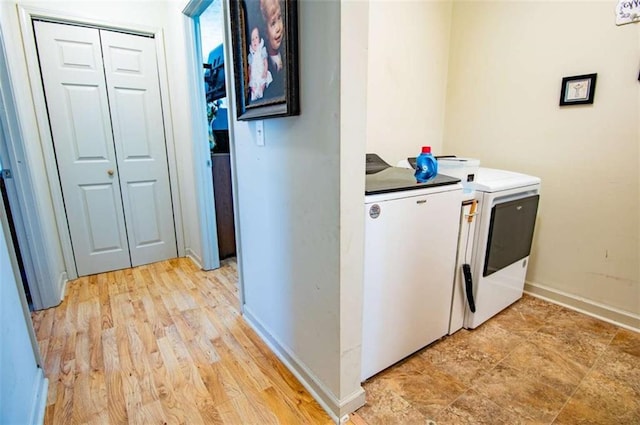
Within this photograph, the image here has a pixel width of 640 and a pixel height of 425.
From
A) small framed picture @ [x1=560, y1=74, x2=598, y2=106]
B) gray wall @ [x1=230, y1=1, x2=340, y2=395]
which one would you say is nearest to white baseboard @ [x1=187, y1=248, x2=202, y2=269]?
gray wall @ [x1=230, y1=1, x2=340, y2=395]

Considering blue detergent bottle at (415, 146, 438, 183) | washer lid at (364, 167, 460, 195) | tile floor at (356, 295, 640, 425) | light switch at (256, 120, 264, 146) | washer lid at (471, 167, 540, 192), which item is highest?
light switch at (256, 120, 264, 146)

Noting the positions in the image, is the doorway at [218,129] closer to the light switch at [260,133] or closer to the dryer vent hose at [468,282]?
the light switch at [260,133]

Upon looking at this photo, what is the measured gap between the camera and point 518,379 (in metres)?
1.48

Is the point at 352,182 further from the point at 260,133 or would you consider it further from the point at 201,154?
the point at 201,154

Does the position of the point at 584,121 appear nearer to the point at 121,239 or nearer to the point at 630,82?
the point at 630,82

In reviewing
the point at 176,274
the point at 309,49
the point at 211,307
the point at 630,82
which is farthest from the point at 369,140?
the point at 176,274

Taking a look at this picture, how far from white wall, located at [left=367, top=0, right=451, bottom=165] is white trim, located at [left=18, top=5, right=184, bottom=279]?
69.1 inches

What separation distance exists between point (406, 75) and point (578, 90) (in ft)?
3.39

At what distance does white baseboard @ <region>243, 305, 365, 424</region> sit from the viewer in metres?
1.28

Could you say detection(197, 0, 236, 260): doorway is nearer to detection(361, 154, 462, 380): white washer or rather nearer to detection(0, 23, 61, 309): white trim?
detection(0, 23, 61, 309): white trim

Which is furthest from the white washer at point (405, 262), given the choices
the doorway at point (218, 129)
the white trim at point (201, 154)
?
the doorway at point (218, 129)

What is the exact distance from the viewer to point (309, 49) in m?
1.11

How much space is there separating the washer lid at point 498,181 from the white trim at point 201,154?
1961mm

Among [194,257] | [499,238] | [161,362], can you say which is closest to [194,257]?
[194,257]
